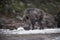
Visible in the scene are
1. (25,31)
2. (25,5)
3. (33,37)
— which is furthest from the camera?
(25,5)

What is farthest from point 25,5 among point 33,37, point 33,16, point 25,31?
point 33,37

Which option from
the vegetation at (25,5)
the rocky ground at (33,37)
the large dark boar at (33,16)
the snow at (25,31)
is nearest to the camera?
the rocky ground at (33,37)

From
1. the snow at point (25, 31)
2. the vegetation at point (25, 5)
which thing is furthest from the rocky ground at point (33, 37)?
the vegetation at point (25, 5)

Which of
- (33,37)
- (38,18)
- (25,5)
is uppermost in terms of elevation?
(25,5)

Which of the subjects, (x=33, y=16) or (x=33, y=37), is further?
(x=33, y=16)

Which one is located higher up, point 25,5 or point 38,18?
point 25,5

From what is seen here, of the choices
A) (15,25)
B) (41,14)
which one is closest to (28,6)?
(41,14)

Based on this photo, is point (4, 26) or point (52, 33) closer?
point (52, 33)

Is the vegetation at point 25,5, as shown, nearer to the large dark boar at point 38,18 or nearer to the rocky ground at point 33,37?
the large dark boar at point 38,18

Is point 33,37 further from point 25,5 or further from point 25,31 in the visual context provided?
point 25,5

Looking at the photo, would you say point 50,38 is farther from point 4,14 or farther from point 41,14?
point 4,14

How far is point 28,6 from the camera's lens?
2.70 metres

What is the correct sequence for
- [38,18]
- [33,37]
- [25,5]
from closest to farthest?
[33,37]
[38,18]
[25,5]

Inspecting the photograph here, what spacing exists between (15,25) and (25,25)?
17cm
